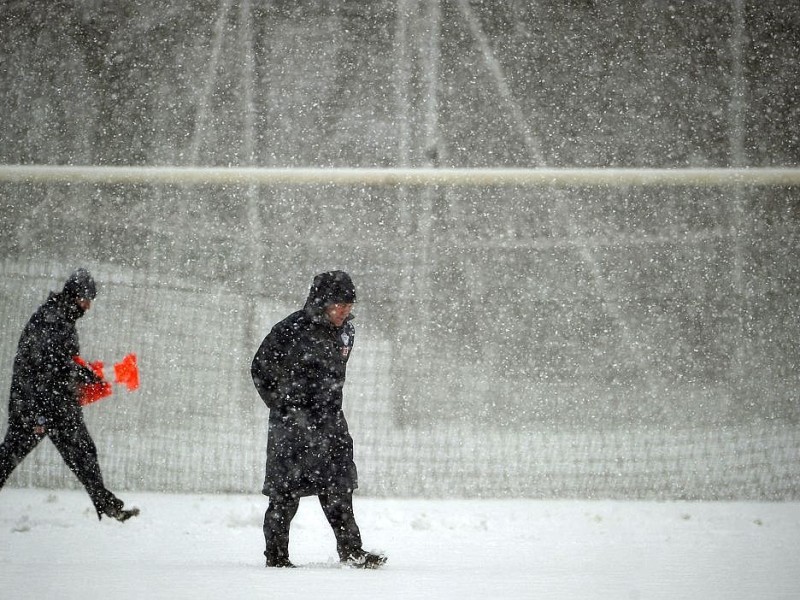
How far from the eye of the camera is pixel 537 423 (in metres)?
8.77

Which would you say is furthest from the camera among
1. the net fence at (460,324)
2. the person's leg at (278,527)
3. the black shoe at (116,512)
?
the net fence at (460,324)

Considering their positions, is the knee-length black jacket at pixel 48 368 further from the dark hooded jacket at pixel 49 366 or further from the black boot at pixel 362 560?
the black boot at pixel 362 560

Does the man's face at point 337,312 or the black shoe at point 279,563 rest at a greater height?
the man's face at point 337,312

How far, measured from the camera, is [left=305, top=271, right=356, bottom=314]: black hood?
3676mm

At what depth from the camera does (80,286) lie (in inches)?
173

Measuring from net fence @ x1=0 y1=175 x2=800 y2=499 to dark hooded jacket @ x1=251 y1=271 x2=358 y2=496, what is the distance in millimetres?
2846

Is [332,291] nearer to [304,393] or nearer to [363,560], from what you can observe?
[304,393]

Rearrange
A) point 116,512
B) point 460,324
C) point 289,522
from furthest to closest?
point 460,324 → point 116,512 → point 289,522

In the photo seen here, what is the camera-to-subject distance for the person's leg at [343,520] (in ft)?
12.1

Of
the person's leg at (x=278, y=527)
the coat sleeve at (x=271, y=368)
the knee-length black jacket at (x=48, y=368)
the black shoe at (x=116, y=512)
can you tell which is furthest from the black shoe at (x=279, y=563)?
the knee-length black jacket at (x=48, y=368)

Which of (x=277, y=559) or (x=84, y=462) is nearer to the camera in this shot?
(x=277, y=559)

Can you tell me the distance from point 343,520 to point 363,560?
158 mm

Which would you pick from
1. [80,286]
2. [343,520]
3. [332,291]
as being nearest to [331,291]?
[332,291]

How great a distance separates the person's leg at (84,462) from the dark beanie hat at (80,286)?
54cm
